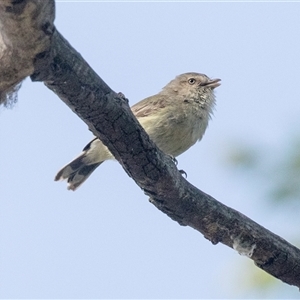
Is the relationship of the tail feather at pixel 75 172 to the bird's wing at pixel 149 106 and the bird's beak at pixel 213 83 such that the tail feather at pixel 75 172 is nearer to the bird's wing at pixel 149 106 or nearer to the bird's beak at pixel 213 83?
the bird's wing at pixel 149 106

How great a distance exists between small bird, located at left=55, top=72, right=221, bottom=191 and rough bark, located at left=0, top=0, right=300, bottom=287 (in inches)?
104

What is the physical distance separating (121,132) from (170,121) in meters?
3.53

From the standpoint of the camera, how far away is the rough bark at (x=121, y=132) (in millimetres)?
3381

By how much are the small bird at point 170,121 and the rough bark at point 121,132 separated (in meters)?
2.65

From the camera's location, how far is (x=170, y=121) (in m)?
7.70

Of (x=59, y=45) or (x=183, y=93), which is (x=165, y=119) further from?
(x=59, y=45)

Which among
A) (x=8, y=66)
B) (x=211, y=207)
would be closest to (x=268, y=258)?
(x=211, y=207)

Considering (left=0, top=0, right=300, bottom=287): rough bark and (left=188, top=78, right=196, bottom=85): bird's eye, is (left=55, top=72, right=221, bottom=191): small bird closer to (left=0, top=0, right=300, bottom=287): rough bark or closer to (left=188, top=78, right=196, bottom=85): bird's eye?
(left=188, top=78, right=196, bottom=85): bird's eye

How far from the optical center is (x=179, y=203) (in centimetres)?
490

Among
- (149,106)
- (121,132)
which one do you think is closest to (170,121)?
(149,106)

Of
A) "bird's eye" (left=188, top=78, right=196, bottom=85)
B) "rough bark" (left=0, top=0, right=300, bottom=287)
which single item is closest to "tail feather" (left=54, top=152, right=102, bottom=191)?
"bird's eye" (left=188, top=78, right=196, bottom=85)

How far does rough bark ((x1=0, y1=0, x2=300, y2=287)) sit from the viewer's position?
3381mm

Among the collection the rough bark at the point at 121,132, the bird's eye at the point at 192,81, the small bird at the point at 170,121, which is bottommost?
the rough bark at the point at 121,132

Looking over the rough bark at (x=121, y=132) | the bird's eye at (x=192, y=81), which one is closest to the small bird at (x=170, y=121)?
the bird's eye at (x=192, y=81)
